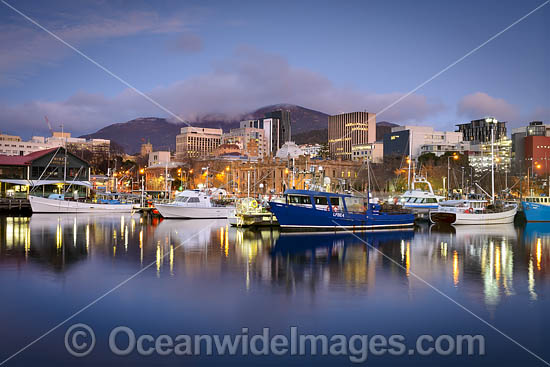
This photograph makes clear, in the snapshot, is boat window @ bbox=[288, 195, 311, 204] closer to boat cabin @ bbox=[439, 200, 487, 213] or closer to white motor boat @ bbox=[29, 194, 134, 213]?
boat cabin @ bbox=[439, 200, 487, 213]

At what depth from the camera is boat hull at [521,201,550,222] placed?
207 ft

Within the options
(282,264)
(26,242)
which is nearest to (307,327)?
(282,264)

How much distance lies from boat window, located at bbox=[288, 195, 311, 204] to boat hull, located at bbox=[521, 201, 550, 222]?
3548cm

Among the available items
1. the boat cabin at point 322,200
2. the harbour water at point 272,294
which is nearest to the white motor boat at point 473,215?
the boat cabin at point 322,200

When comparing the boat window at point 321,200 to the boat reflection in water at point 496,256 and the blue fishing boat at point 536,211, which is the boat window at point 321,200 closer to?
the boat reflection in water at point 496,256

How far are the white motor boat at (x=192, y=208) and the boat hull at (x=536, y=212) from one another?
37.5 meters

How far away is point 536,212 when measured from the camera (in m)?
63.7

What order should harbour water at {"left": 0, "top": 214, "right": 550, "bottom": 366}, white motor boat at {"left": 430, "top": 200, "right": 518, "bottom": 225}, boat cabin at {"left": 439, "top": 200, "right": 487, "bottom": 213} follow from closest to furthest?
harbour water at {"left": 0, "top": 214, "right": 550, "bottom": 366} < white motor boat at {"left": 430, "top": 200, "right": 518, "bottom": 225} < boat cabin at {"left": 439, "top": 200, "right": 487, "bottom": 213}

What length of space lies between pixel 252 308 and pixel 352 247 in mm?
17796

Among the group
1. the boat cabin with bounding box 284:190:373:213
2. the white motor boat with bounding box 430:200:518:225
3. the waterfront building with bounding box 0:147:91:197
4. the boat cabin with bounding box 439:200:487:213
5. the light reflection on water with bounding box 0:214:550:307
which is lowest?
the light reflection on water with bounding box 0:214:550:307

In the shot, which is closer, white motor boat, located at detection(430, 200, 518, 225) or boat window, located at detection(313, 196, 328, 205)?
boat window, located at detection(313, 196, 328, 205)

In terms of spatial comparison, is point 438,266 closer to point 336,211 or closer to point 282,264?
point 282,264

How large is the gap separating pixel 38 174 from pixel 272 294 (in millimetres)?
79355

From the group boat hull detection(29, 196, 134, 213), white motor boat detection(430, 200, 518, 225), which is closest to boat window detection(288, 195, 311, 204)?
white motor boat detection(430, 200, 518, 225)
